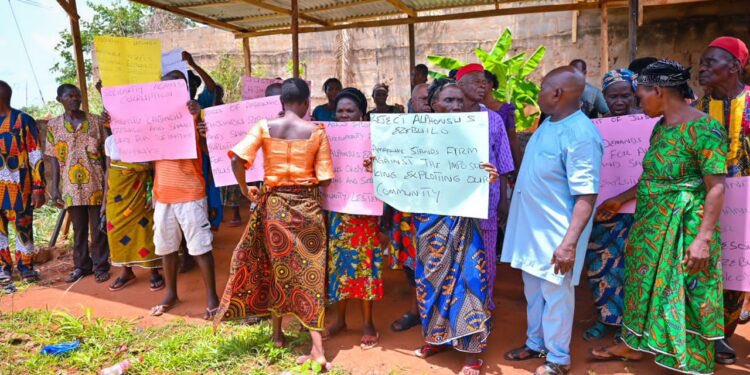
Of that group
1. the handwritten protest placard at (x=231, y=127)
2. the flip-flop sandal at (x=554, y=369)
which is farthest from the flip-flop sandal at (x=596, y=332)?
the handwritten protest placard at (x=231, y=127)

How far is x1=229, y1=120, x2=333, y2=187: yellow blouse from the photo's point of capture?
3.18 m

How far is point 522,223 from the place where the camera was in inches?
120

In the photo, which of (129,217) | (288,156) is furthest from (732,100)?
(129,217)

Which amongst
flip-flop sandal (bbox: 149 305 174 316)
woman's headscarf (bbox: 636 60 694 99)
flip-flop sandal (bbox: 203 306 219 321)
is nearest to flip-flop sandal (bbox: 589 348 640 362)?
woman's headscarf (bbox: 636 60 694 99)

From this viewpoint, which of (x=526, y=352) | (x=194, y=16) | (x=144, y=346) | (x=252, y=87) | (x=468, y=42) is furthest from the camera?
(x=468, y=42)

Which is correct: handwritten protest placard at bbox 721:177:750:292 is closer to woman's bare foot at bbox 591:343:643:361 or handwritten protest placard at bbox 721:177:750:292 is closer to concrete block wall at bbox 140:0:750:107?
woman's bare foot at bbox 591:343:643:361

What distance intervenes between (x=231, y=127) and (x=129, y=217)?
165 cm

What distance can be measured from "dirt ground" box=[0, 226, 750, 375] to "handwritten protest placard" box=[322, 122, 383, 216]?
1024mm

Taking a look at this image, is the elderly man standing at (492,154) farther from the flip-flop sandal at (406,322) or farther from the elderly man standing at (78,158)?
the elderly man standing at (78,158)

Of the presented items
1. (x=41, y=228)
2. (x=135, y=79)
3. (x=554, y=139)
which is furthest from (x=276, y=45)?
(x=554, y=139)

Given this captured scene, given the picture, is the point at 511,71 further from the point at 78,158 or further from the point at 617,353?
the point at 78,158

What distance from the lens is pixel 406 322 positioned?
Result: 3916mm

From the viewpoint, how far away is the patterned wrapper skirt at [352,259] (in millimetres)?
3529

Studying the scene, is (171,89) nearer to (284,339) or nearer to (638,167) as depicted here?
(284,339)
